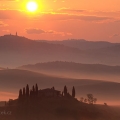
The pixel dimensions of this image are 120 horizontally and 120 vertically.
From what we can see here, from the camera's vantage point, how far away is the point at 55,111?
282 ft

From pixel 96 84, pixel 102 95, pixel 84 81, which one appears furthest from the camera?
pixel 84 81

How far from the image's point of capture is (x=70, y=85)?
625 ft

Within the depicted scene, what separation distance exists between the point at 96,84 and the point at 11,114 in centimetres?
9949

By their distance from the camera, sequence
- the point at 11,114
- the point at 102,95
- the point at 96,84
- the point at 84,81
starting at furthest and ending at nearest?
the point at 84,81, the point at 96,84, the point at 102,95, the point at 11,114

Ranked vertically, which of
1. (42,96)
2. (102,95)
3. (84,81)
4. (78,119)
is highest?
(84,81)

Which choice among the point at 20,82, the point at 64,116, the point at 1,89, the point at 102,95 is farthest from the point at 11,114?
the point at 20,82

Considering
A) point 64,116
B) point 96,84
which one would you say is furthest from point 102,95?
point 64,116

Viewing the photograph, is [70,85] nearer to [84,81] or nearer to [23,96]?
[84,81]

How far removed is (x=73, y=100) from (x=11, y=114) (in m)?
15.7

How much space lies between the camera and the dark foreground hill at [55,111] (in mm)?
82938

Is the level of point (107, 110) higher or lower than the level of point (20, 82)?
lower

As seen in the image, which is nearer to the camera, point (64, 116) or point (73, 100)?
point (64, 116)

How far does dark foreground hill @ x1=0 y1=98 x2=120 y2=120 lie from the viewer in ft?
272

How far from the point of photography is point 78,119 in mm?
84688
